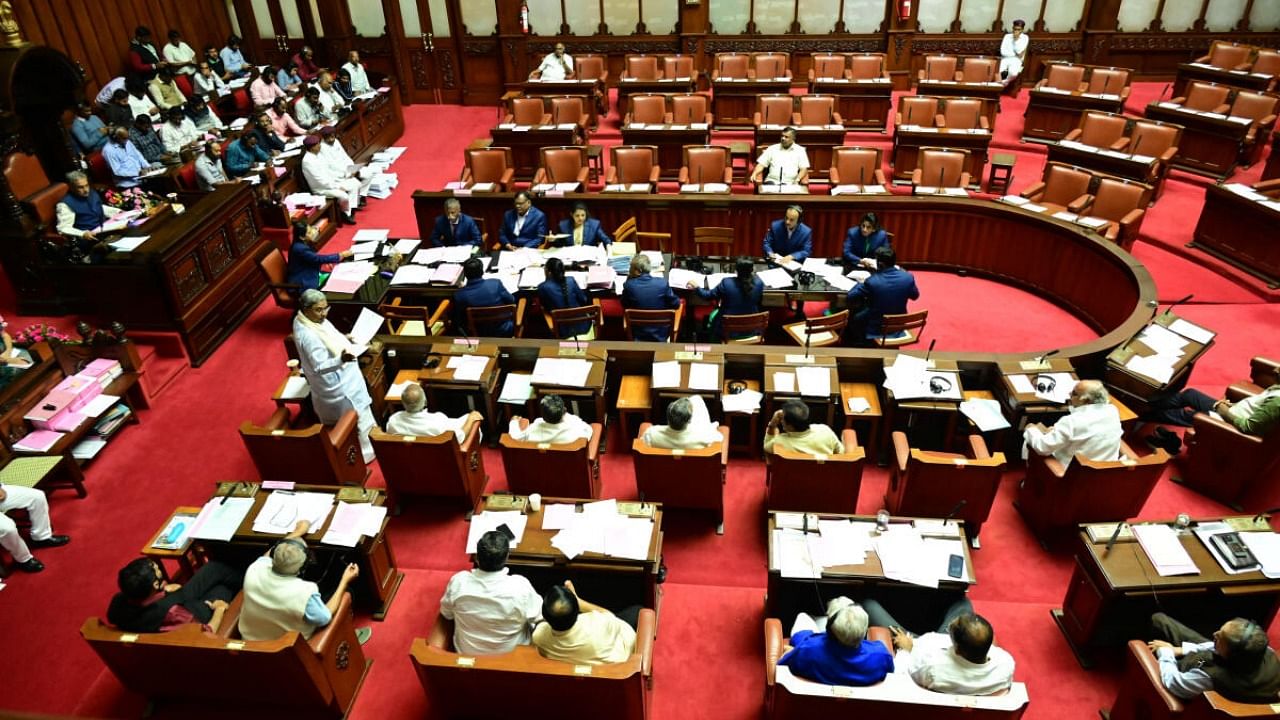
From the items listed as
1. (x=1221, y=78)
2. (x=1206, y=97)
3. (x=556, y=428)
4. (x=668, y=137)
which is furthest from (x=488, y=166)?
(x=1221, y=78)

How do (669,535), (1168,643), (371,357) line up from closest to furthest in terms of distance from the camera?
(1168,643) → (669,535) → (371,357)

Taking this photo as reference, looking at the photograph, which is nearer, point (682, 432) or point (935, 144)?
point (682, 432)

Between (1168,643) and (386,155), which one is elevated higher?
(386,155)

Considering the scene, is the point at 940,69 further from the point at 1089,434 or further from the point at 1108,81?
the point at 1089,434

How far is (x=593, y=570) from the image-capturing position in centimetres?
466

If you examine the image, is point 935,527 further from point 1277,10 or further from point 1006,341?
point 1277,10

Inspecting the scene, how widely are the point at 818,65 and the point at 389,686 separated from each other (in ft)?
38.9

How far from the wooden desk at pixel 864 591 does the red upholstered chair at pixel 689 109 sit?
8277 mm

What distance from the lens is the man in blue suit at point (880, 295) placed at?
7.00 m

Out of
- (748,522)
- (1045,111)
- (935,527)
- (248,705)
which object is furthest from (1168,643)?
(1045,111)

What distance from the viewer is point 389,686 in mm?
4691

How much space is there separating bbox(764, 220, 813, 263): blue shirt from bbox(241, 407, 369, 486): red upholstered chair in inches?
178

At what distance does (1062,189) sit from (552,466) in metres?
7.19

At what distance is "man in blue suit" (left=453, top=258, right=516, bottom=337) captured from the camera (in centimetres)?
710
